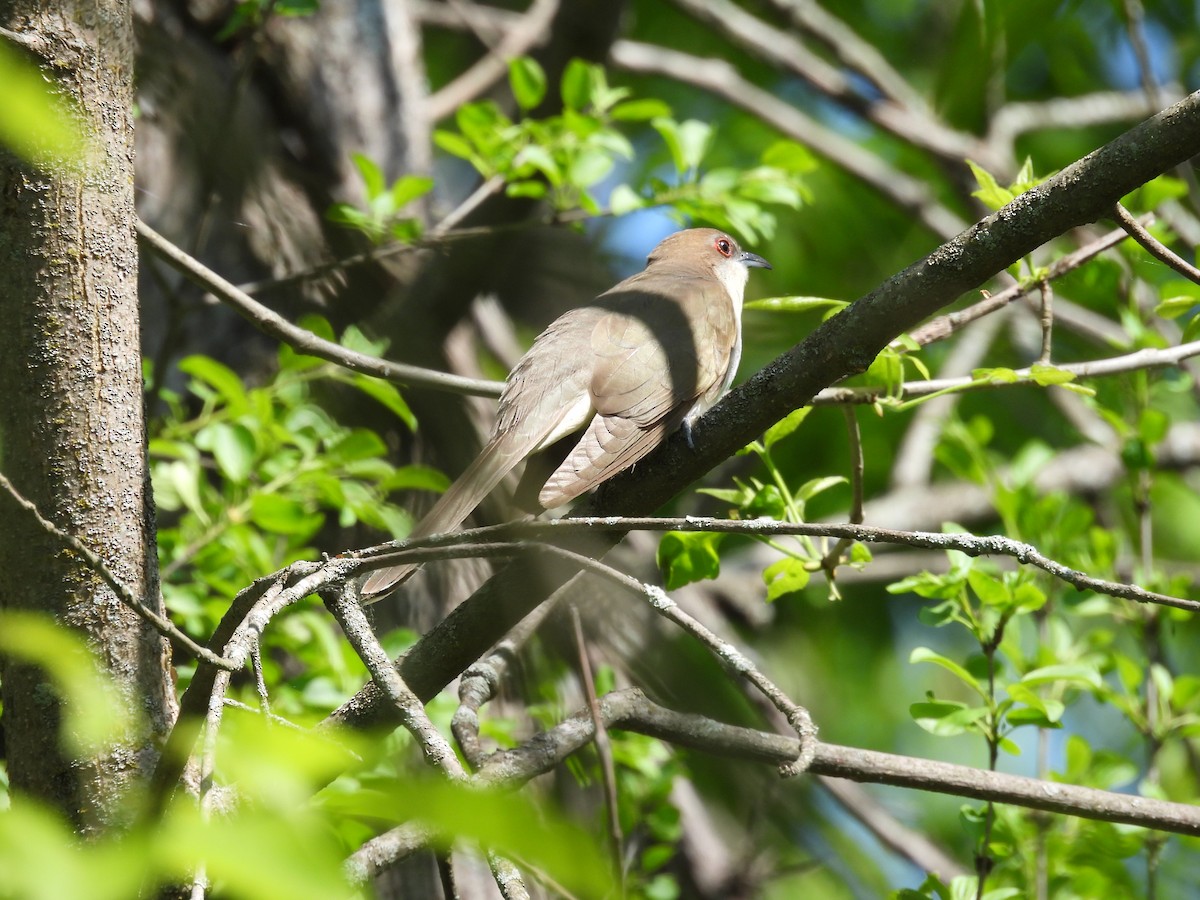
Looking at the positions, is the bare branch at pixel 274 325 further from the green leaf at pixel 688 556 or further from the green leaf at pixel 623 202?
the green leaf at pixel 623 202

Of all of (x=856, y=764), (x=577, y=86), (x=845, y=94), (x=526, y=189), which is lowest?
(x=856, y=764)

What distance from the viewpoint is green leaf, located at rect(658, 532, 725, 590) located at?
7.89ft

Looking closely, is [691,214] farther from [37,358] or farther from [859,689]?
[859,689]

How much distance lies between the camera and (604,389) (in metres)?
3.41

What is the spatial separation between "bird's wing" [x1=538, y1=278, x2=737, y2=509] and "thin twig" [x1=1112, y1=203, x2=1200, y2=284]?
136 centimetres

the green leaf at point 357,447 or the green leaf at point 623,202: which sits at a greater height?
the green leaf at point 623,202

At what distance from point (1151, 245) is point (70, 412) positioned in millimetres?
1908

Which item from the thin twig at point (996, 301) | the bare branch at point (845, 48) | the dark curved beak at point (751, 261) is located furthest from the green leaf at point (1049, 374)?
the bare branch at point (845, 48)

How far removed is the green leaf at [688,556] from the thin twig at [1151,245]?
3.40 feet

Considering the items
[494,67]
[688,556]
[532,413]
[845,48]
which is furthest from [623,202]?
[845,48]

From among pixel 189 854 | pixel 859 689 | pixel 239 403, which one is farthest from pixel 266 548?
pixel 859 689

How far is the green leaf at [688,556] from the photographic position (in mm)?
2406

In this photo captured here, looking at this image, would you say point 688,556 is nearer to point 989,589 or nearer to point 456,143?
point 989,589

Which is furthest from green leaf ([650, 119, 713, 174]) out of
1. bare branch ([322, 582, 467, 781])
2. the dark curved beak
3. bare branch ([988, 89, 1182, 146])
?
bare branch ([988, 89, 1182, 146])
